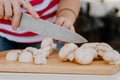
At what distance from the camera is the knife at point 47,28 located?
1.01 m

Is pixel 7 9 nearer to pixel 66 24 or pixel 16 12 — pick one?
pixel 16 12

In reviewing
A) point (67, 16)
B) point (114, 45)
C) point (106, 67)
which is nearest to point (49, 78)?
point (106, 67)

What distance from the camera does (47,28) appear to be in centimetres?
103

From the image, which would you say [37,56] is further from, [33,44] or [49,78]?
[33,44]

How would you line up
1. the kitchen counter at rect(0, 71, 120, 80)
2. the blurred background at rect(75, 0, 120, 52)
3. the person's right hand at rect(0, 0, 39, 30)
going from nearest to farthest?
the kitchen counter at rect(0, 71, 120, 80), the person's right hand at rect(0, 0, 39, 30), the blurred background at rect(75, 0, 120, 52)

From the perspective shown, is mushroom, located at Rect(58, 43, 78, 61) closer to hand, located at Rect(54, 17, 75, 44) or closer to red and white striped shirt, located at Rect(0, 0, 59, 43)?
hand, located at Rect(54, 17, 75, 44)

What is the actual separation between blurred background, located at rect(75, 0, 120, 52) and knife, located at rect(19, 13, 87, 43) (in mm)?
2987

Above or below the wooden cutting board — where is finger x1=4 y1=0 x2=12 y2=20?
above

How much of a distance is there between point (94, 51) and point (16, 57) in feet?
0.72

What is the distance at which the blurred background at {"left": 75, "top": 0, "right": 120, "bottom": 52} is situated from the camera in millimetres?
4121

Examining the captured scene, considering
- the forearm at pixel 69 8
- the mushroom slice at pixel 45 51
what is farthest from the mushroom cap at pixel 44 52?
the forearm at pixel 69 8

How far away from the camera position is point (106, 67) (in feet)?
2.94

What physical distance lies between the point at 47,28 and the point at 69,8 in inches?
9.3

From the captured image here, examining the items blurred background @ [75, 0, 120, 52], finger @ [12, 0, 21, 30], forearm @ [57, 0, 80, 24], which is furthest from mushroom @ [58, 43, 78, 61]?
blurred background @ [75, 0, 120, 52]
